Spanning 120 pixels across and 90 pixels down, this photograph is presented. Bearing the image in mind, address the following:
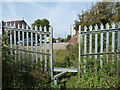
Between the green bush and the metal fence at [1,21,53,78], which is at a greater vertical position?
the metal fence at [1,21,53,78]

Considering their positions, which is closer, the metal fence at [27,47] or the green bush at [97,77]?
the green bush at [97,77]

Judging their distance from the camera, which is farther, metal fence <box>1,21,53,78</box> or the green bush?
metal fence <box>1,21,53,78</box>

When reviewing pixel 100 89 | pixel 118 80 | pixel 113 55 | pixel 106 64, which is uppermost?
Answer: pixel 113 55

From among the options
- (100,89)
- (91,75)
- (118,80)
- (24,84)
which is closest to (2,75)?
(24,84)

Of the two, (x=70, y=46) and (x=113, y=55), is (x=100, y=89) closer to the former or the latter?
(x=113, y=55)

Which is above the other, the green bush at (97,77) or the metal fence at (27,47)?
the metal fence at (27,47)

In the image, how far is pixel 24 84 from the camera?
263 cm

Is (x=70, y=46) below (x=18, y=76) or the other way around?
the other way around

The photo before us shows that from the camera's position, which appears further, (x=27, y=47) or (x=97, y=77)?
(x=27, y=47)

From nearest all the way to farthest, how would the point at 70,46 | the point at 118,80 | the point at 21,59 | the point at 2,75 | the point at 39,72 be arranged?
the point at 118,80
the point at 2,75
the point at 39,72
the point at 21,59
the point at 70,46

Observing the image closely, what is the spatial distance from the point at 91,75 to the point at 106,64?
0.46 metres

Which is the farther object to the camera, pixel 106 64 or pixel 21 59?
pixel 21 59

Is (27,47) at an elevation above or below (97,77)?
above

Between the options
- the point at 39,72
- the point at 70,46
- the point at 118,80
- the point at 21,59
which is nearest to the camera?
the point at 118,80
